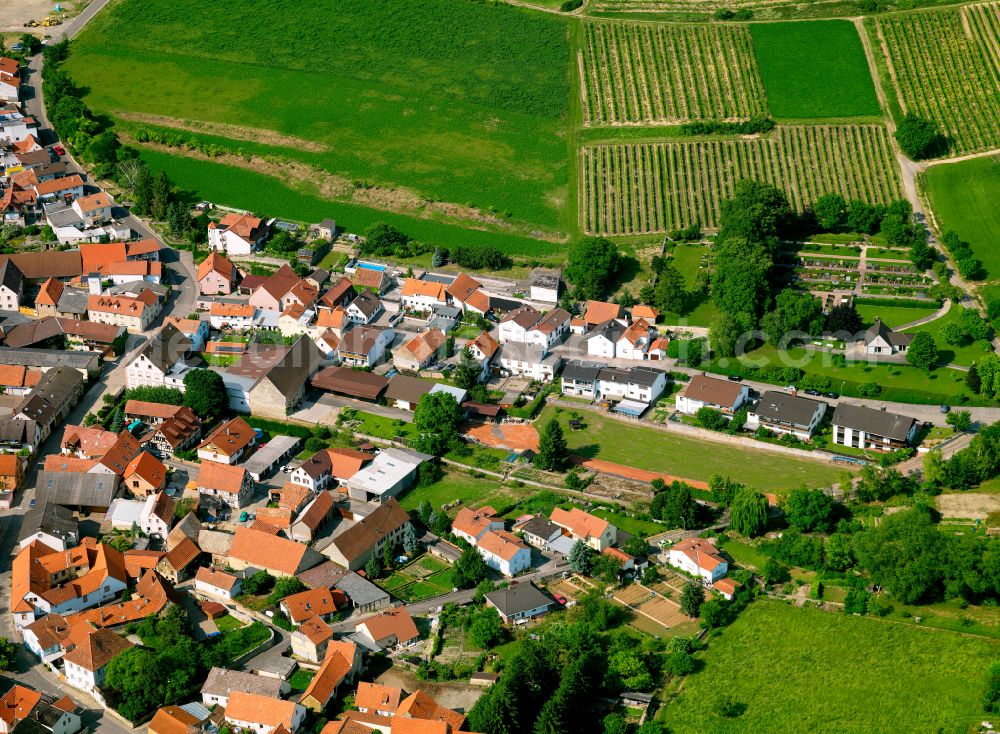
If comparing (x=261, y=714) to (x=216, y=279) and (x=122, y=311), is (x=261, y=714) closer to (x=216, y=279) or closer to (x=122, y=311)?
(x=122, y=311)

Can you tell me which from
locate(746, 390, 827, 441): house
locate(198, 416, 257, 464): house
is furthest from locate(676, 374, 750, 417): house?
locate(198, 416, 257, 464): house

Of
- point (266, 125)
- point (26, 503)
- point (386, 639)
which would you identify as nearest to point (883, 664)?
point (386, 639)

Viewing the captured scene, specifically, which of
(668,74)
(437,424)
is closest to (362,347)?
(437,424)

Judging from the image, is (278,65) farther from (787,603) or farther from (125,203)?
(787,603)

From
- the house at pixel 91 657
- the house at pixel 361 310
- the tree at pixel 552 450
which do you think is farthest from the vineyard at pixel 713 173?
the house at pixel 91 657

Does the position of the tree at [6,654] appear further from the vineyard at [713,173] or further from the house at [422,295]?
the vineyard at [713,173]

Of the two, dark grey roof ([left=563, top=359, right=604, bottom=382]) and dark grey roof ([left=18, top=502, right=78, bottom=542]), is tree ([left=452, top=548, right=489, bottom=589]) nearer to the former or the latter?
dark grey roof ([left=563, top=359, right=604, bottom=382])
